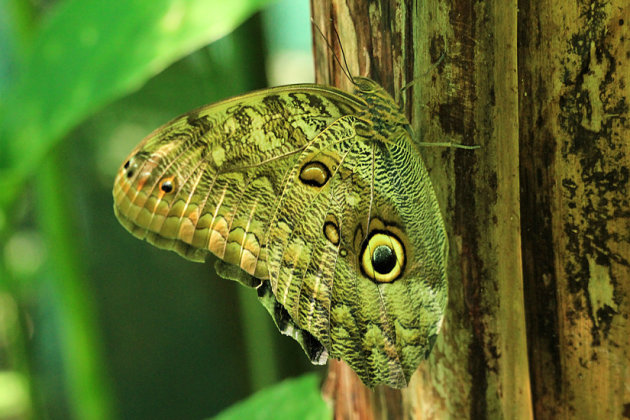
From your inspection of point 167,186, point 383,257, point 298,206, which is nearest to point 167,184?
point 167,186

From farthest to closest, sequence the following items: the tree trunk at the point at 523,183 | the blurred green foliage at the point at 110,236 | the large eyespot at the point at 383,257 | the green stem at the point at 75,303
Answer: the green stem at the point at 75,303, the blurred green foliage at the point at 110,236, the large eyespot at the point at 383,257, the tree trunk at the point at 523,183

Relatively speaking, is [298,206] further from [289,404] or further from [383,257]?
[289,404]

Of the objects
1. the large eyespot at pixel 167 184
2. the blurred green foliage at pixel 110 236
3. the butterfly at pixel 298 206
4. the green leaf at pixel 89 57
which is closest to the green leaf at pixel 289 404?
the blurred green foliage at pixel 110 236

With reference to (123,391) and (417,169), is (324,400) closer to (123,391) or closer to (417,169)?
(417,169)

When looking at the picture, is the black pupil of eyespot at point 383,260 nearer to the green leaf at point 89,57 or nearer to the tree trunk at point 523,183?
the tree trunk at point 523,183

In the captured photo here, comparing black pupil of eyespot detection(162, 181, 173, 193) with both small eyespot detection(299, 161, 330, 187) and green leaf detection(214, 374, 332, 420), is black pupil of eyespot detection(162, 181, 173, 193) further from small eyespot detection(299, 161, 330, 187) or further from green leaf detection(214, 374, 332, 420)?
green leaf detection(214, 374, 332, 420)
